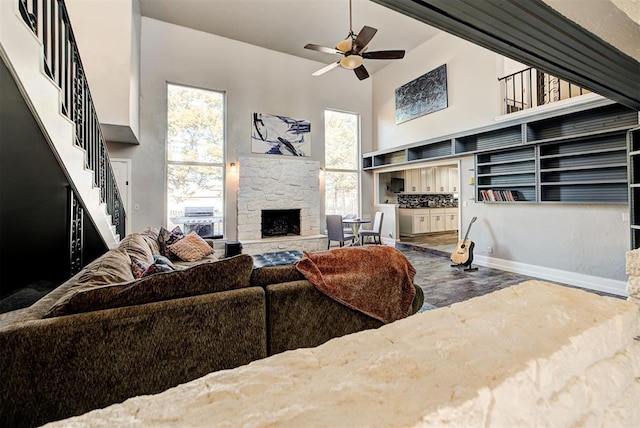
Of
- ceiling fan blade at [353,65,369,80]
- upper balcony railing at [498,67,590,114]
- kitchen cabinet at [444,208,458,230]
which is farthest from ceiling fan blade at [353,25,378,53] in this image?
kitchen cabinet at [444,208,458,230]

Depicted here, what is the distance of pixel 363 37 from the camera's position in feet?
11.6

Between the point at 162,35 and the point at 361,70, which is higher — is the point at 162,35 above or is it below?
above

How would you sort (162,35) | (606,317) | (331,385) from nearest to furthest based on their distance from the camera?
(331,385) < (606,317) < (162,35)

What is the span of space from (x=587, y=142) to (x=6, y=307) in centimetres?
669

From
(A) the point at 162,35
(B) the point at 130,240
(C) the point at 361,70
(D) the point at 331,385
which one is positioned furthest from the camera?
(A) the point at 162,35

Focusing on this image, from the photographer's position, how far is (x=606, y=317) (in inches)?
27.9

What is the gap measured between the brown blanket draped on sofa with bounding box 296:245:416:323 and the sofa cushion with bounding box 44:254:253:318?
43 cm

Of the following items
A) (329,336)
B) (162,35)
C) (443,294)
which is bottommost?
(443,294)

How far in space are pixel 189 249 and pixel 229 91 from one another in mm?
4123

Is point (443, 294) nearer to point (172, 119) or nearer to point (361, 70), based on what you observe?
point (361, 70)

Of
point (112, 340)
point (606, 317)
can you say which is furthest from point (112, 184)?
point (606, 317)

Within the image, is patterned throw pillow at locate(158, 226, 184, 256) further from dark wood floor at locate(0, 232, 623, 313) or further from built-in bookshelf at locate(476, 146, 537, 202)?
built-in bookshelf at locate(476, 146, 537, 202)

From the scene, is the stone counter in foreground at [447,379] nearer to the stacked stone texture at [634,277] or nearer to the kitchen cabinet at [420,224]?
the stacked stone texture at [634,277]

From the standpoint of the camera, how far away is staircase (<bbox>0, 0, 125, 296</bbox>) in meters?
1.32
